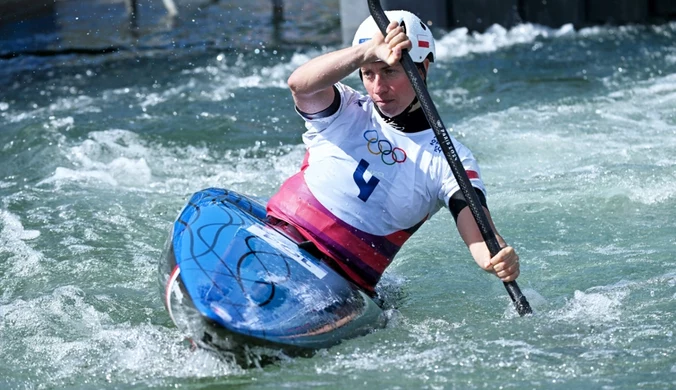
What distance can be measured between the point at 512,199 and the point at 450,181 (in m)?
2.30

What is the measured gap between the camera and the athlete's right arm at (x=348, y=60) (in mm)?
3688

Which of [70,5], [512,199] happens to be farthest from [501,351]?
[70,5]

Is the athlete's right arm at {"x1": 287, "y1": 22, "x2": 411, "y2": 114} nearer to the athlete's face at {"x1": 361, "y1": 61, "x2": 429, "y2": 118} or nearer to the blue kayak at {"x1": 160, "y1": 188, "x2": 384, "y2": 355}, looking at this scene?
the athlete's face at {"x1": 361, "y1": 61, "x2": 429, "y2": 118}

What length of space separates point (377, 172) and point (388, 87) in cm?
32


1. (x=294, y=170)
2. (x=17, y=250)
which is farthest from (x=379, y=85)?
(x=294, y=170)

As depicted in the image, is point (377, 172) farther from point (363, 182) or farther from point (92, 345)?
point (92, 345)

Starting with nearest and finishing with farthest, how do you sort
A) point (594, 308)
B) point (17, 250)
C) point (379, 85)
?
point (379, 85) → point (594, 308) → point (17, 250)

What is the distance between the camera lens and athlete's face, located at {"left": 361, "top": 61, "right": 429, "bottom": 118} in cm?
387

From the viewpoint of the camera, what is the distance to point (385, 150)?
13.0 ft

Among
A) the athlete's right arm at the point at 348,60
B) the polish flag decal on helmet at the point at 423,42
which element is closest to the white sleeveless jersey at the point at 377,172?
the athlete's right arm at the point at 348,60

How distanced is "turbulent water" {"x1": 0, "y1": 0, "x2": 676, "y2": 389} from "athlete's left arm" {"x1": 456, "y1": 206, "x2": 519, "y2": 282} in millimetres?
276

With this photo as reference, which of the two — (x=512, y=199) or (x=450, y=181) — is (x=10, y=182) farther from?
(x=450, y=181)

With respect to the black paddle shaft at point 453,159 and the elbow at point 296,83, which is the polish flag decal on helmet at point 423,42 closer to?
the black paddle shaft at point 453,159

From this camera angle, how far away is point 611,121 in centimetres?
787
